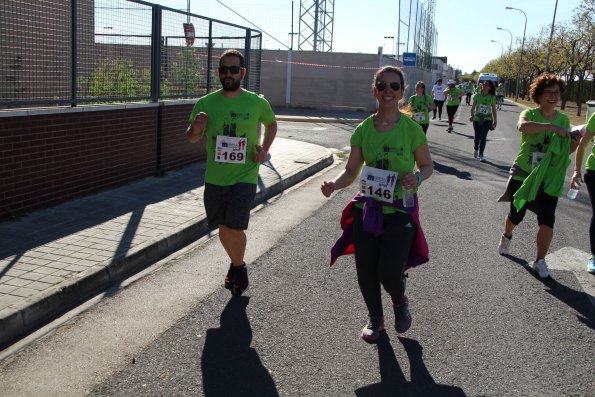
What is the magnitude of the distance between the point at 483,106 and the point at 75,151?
9.43 meters

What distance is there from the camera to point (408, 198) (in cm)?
431

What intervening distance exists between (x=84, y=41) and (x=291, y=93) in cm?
2505

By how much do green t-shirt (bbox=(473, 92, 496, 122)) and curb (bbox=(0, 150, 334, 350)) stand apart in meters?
8.78

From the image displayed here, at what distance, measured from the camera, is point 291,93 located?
33188mm

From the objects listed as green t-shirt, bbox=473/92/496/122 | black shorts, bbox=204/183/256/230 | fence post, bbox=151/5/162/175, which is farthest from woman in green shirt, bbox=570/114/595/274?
green t-shirt, bbox=473/92/496/122

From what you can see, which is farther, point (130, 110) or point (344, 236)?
point (130, 110)

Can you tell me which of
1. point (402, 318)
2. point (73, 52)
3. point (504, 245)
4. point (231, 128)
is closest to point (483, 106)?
point (504, 245)

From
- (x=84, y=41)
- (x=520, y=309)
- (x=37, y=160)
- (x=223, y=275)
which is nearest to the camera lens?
(x=520, y=309)

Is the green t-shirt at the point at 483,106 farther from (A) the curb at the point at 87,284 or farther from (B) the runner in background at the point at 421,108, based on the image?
(A) the curb at the point at 87,284

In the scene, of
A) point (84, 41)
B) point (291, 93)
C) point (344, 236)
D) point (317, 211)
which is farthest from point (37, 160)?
point (291, 93)

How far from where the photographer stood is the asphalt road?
388 centimetres

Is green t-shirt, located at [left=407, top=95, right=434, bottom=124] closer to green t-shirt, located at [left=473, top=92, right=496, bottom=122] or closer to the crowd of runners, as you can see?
green t-shirt, located at [left=473, top=92, right=496, bottom=122]

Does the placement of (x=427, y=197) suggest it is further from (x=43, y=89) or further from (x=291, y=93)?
(x=291, y=93)

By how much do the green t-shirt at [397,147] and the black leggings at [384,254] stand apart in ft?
0.44
